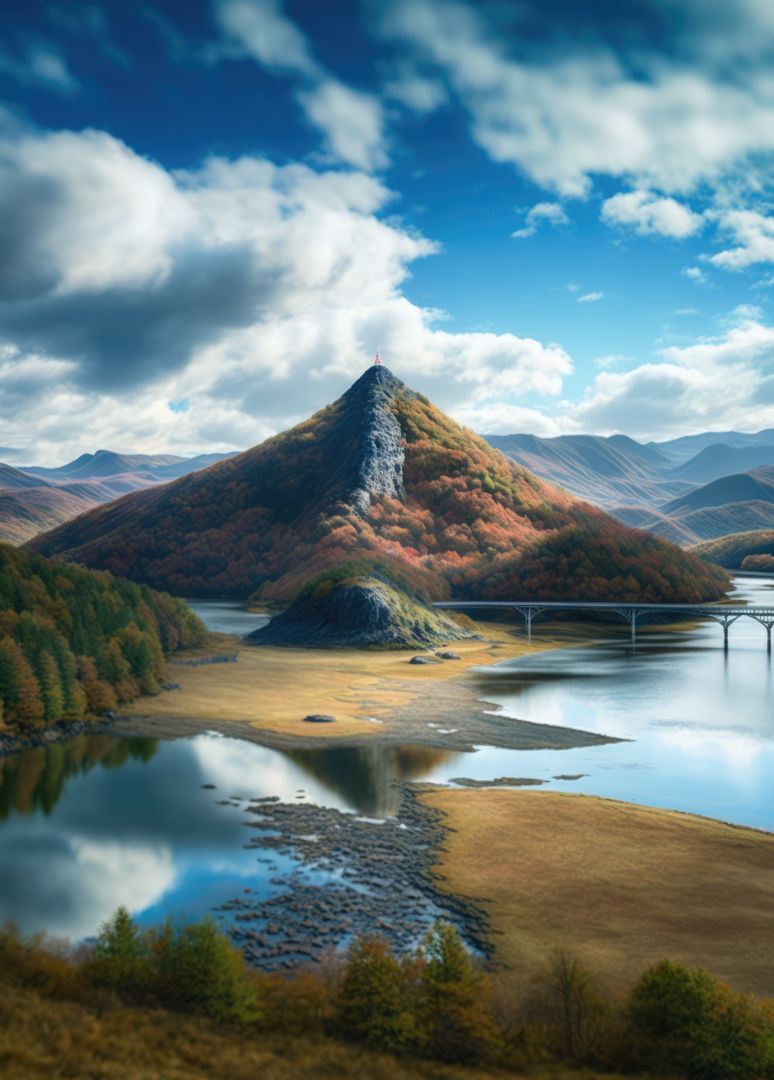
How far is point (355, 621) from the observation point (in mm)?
163875

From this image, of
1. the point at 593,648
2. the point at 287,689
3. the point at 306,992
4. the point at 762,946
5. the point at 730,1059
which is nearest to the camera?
the point at 730,1059

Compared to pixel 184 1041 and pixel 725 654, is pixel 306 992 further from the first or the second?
pixel 725 654

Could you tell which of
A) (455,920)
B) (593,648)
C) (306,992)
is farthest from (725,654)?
(306,992)

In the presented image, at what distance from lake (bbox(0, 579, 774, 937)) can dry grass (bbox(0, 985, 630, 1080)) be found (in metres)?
12.9

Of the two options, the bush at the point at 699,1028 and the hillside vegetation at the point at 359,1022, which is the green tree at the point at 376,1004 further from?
the bush at the point at 699,1028

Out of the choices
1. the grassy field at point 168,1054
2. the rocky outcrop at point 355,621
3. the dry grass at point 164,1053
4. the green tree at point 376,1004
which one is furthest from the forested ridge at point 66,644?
the green tree at point 376,1004

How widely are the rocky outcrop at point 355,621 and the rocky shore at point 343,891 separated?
333ft

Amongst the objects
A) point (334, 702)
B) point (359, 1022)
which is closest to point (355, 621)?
point (334, 702)

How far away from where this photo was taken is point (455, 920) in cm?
4131

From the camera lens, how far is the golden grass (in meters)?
93.4

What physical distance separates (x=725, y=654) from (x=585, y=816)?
11778 centimetres

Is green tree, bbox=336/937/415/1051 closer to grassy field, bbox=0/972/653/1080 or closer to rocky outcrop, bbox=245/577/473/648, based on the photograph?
grassy field, bbox=0/972/653/1080

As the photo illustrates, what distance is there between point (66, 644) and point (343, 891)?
56067 mm

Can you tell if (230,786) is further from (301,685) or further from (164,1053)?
(301,685)
